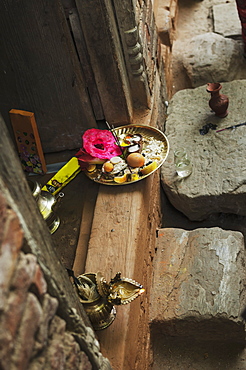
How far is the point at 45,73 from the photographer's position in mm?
2990

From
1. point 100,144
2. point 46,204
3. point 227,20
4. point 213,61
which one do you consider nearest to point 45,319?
point 46,204

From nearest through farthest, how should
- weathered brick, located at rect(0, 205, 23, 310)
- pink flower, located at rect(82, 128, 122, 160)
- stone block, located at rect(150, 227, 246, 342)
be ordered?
weathered brick, located at rect(0, 205, 23, 310) → stone block, located at rect(150, 227, 246, 342) → pink flower, located at rect(82, 128, 122, 160)

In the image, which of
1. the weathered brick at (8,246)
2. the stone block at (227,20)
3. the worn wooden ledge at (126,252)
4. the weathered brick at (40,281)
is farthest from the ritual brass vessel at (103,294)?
the stone block at (227,20)

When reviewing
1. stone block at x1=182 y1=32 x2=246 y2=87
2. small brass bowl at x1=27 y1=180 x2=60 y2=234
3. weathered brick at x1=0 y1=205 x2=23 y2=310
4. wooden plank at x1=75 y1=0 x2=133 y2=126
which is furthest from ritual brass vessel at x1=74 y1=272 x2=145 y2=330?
stone block at x1=182 y1=32 x2=246 y2=87

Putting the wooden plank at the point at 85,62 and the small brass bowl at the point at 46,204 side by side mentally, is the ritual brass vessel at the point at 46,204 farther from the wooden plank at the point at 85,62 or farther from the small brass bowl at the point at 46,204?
the wooden plank at the point at 85,62

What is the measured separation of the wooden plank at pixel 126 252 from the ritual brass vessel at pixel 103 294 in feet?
0.31

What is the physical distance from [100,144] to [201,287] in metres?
1.18

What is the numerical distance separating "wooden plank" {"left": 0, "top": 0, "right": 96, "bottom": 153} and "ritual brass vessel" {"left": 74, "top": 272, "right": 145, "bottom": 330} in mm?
1362

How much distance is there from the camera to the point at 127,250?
2.54 m

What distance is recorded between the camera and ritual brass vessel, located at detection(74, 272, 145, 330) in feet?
6.93

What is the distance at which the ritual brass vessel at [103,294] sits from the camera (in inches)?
83.2

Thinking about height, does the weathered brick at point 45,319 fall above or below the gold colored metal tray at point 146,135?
above

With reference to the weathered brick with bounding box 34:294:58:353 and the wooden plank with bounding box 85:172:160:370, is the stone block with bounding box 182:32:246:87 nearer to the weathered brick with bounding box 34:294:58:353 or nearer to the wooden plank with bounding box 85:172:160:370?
the wooden plank with bounding box 85:172:160:370

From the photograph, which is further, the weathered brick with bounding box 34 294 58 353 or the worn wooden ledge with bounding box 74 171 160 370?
the worn wooden ledge with bounding box 74 171 160 370
